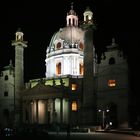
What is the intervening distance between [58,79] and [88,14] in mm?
21798

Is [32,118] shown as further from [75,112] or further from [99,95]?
[99,95]

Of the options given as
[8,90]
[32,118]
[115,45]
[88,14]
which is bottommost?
[32,118]

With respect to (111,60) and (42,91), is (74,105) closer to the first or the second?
(42,91)

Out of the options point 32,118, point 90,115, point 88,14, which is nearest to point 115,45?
point 88,14

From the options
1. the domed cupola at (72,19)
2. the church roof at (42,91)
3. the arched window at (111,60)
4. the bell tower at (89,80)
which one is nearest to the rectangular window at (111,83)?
the bell tower at (89,80)

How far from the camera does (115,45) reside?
310 feet

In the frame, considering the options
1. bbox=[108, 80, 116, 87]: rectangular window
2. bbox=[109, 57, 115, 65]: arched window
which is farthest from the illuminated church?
bbox=[108, 80, 116, 87]: rectangular window

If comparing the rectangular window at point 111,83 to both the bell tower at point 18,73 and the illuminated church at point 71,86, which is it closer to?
the illuminated church at point 71,86

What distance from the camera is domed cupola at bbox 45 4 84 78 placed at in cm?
11775

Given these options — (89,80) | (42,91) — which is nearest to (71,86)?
(42,91)

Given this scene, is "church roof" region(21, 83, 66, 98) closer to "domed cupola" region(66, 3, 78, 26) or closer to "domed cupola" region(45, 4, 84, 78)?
"domed cupola" region(45, 4, 84, 78)

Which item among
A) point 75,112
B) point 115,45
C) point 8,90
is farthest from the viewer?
point 8,90

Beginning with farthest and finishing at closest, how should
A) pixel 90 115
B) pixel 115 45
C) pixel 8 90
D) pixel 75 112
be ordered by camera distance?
pixel 8 90 → pixel 75 112 → pixel 115 45 → pixel 90 115

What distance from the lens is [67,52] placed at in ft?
389
